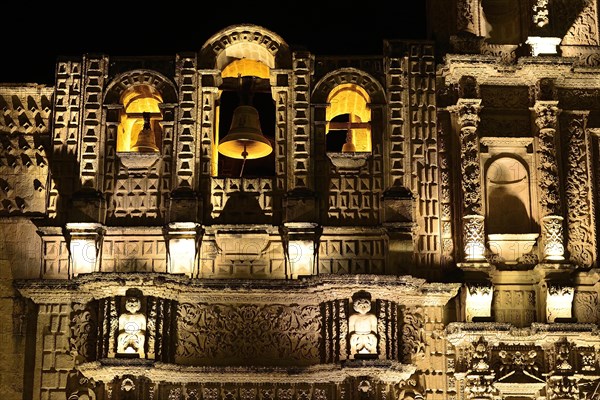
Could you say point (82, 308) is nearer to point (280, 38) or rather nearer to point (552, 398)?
point (280, 38)

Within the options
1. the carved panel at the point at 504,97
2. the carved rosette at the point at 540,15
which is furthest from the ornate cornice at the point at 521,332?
the carved rosette at the point at 540,15

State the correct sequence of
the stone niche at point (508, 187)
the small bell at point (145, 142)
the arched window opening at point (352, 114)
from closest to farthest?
the stone niche at point (508, 187)
the small bell at point (145, 142)
the arched window opening at point (352, 114)

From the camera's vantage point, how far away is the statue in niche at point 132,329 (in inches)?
754

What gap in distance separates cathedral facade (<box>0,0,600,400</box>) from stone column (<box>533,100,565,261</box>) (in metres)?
0.04

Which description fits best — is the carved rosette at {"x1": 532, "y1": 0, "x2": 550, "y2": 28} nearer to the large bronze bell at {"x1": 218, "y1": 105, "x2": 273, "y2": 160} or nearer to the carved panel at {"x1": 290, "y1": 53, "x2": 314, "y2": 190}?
the carved panel at {"x1": 290, "y1": 53, "x2": 314, "y2": 190}

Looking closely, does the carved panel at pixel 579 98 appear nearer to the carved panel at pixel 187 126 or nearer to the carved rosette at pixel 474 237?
the carved rosette at pixel 474 237

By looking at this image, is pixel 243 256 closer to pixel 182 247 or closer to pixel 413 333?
pixel 182 247

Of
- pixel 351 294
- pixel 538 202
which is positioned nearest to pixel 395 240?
pixel 351 294

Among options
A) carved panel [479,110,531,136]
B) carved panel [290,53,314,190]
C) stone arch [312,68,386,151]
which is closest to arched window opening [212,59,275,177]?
carved panel [290,53,314,190]

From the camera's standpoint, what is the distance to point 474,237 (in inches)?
790

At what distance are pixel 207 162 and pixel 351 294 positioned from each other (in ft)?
11.1

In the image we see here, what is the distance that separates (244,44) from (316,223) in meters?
3.53

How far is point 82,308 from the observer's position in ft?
65.0

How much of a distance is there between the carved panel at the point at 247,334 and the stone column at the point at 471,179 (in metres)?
2.80
